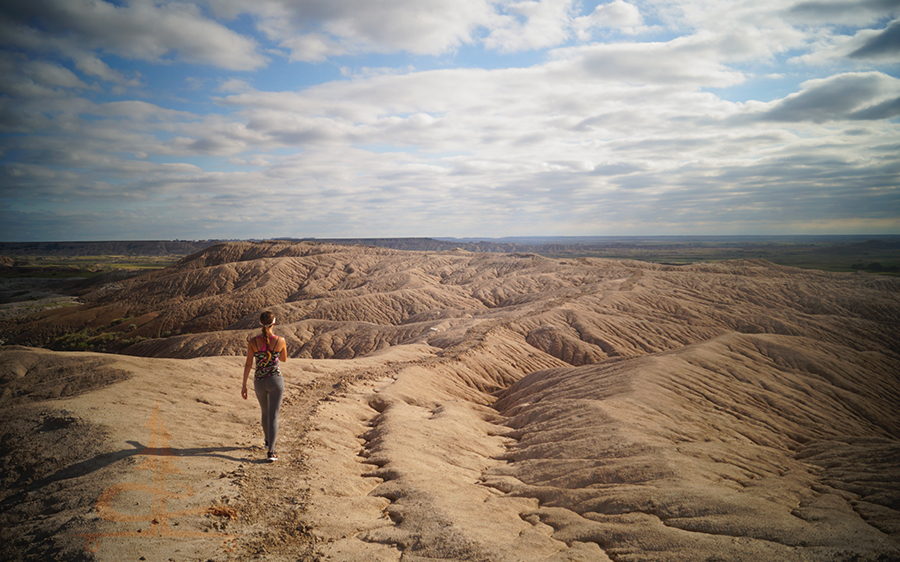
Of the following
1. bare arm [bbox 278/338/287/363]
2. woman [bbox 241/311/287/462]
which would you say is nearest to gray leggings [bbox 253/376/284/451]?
woman [bbox 241/311/287/462]

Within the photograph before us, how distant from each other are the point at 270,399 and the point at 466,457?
6466 mm

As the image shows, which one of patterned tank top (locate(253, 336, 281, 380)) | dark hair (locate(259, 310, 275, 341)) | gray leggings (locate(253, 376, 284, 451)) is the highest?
dark hair (locate(259, 310, 275, 341))

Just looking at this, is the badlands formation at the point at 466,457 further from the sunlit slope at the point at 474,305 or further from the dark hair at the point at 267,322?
the sunlit slope at the point at 474,305

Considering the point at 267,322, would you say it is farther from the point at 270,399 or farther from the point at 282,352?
the point at 270,399

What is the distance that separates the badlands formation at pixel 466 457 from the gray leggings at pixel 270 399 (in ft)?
2.28

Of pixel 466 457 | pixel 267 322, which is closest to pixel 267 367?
pixel 267 322

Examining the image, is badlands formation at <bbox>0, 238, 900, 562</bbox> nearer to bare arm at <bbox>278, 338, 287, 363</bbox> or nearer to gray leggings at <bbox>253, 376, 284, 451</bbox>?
gray leggings at <bbox>253, 376, 284, 451</bbox>

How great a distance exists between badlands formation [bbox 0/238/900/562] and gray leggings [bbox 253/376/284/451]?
0.69m

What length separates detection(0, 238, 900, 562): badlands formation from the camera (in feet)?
19.6

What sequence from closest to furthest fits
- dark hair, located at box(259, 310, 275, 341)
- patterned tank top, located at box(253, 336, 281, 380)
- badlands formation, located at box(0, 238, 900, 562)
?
badlands formation, located at box(0, 238, 900, 562) → dark hair, located at box(259, 310, 275, 341) → patterned tank top, located at box(253, 336, 281, 380)

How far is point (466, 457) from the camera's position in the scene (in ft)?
39.6

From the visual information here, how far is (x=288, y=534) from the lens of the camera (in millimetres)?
5898

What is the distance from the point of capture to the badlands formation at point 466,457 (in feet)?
19.6

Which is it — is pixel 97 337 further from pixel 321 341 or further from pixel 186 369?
pixel 186 369
